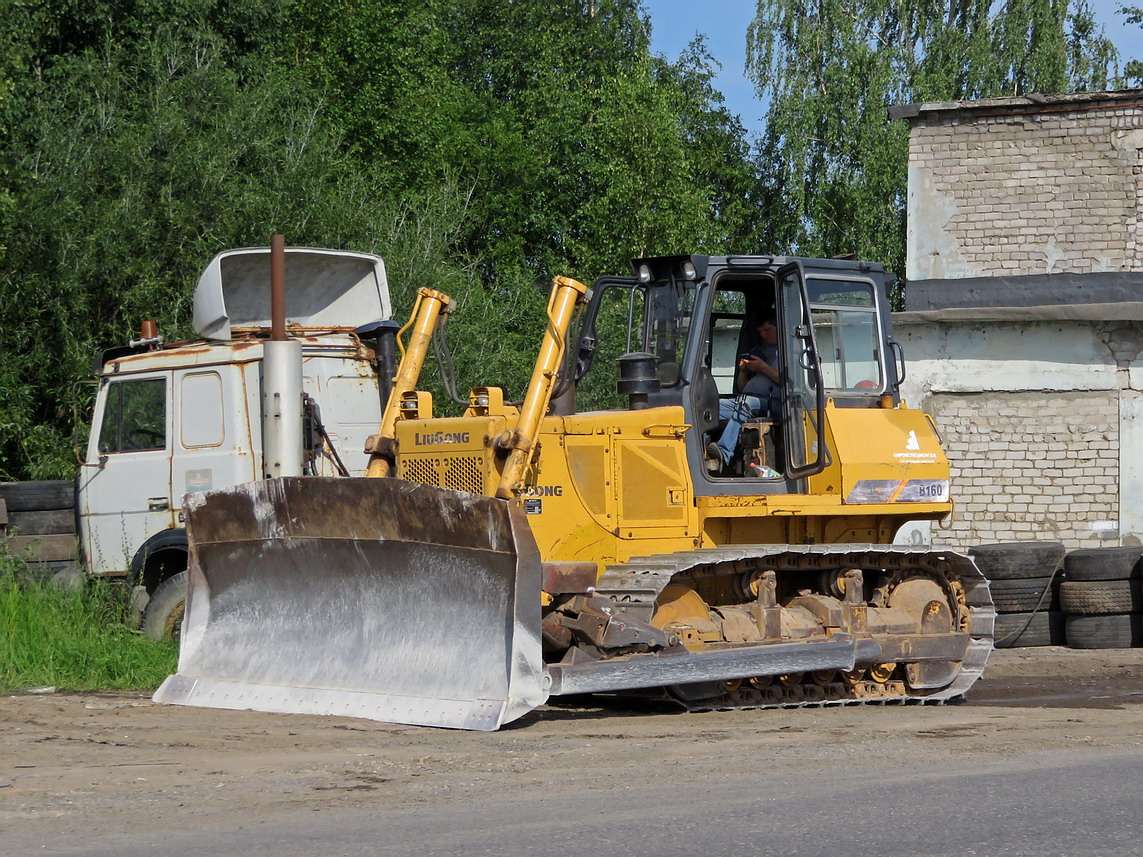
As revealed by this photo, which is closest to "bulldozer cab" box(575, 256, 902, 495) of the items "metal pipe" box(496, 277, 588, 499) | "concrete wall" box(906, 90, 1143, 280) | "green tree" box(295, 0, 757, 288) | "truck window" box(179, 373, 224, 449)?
"metal pipe" box(496, 277, 588, 499)

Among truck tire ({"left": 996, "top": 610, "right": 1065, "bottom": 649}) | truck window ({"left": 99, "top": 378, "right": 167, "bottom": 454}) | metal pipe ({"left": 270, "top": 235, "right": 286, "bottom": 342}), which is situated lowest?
truck tire ({"left": 996, "top": 610, "right": 1065, "bottom": 649})

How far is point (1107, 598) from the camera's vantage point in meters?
13.3

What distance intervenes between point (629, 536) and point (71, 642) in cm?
429

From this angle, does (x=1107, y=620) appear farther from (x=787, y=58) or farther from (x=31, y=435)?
(x=787, y=58)

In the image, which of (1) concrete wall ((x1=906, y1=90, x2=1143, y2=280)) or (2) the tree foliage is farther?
(1) concrete wall ((x1=906, y1=90, x2=1143, y2=280))

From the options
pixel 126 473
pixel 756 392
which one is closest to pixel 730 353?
pixel 756 392

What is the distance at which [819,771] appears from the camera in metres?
6.60

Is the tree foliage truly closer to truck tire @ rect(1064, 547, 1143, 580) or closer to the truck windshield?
the truck windshield

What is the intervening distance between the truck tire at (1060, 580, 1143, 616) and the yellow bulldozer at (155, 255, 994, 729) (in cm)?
351

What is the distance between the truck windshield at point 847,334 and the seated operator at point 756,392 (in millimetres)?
343

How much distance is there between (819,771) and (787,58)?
3272cm

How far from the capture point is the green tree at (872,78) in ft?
112

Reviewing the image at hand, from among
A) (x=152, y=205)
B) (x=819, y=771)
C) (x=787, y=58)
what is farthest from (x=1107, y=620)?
(x=787, y=58)

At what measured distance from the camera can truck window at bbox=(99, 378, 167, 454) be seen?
11.2 meters
